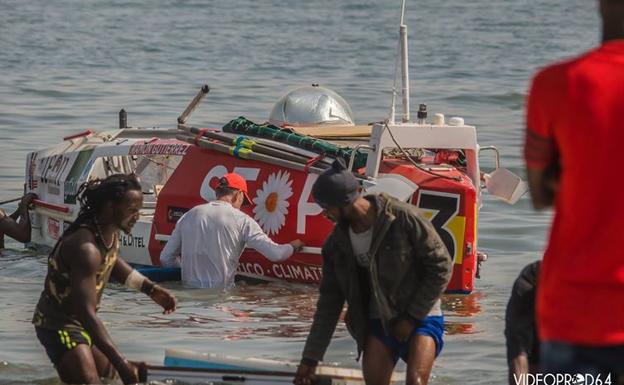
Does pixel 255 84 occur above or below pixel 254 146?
below

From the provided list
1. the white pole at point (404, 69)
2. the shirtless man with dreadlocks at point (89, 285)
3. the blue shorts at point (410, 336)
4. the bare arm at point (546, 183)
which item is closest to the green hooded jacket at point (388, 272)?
the blue shorts at point (410, 336)

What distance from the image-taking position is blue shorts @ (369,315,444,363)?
26.0 ft

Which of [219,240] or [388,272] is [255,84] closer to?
[219,240]

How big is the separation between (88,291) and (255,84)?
86.4 ft

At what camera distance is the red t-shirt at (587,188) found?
430 centimetres

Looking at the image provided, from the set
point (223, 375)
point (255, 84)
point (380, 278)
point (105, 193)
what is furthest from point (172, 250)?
point (255, 84)

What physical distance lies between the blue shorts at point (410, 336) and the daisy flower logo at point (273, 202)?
5532 millimetres

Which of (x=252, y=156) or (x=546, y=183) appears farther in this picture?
(x=252, y=156)

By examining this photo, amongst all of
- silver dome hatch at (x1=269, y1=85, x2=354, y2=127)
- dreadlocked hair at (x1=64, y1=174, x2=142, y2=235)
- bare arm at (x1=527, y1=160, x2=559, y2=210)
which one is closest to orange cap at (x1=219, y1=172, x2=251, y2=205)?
silver dome hatch at (x1=269, y1=85, x2=354, y2=127)

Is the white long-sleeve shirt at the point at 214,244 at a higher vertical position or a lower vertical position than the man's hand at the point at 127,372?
lower

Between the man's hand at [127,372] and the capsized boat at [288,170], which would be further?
the capsized boat at [288,170]

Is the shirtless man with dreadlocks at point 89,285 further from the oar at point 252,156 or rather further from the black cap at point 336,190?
the oar at point 252,156

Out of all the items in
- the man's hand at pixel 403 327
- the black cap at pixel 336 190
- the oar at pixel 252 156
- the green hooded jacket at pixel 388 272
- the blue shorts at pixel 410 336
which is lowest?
the oar at pixel 252 156

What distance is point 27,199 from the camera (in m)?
15.6
